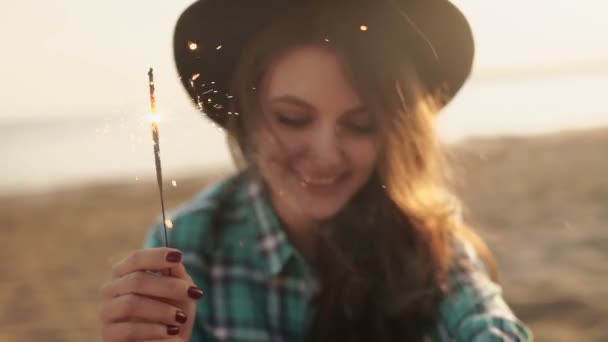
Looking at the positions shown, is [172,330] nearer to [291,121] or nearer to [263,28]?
[291,121]

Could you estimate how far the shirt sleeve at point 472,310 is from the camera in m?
1.34

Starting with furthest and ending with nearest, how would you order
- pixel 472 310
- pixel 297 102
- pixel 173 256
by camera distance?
pixel 472 310, pixel 297 102, pixel 173 256

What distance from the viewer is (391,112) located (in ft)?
4.42

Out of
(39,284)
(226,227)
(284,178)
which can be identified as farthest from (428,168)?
(39,284)

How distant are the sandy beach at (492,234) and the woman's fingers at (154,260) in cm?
118

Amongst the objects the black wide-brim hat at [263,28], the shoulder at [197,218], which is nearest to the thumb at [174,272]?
the black wide-brim hat at [263,28]

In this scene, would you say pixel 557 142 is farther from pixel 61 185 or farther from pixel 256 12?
pixel 256 12

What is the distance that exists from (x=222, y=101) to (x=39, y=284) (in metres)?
2.05

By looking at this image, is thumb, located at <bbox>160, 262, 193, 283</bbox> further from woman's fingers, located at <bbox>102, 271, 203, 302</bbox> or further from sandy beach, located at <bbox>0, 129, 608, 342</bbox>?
sandy beach, located at <bbox>0, 129, 608, 342</bbox>

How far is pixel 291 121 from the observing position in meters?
1.24

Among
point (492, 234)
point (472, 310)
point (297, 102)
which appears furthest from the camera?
point (492, 234)

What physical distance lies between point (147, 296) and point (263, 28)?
2.13 ft

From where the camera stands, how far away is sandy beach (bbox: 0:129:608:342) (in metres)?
2.36

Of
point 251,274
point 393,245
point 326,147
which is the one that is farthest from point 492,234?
point 326,147
